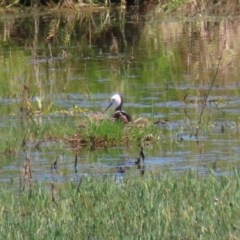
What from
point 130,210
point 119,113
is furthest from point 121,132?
point 130,210

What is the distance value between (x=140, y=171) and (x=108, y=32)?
1400cm

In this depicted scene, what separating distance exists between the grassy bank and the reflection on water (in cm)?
168

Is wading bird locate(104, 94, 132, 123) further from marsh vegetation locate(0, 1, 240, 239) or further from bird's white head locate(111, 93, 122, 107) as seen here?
marsh vegetation locate(0, 1, 240, 239)

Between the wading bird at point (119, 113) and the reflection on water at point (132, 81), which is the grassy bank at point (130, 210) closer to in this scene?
the reflection on water at point (132, 81)

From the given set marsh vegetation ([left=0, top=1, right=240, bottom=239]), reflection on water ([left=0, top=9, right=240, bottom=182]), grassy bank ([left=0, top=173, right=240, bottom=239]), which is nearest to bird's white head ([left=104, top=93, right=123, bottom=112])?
marsh vegetation ([left=0, top=1, right=240, bottom=239])

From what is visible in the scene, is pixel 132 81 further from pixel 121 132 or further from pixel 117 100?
pixel 121 132

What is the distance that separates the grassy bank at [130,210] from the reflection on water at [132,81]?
1.68m

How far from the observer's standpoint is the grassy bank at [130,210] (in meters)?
6.98

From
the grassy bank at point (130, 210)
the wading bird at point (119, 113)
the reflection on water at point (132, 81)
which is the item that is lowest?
the reflection on water at point (132, 81)

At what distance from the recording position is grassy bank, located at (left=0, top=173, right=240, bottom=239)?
6.98 m

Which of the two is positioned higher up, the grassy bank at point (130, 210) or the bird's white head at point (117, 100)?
the grassy bank at point (130, 210)

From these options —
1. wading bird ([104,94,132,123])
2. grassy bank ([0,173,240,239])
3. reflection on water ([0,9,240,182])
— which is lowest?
reflection on water ([0,9,240,182])

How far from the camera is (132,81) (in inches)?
627

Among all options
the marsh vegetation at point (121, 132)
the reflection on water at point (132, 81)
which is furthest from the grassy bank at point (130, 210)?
the reflection on water at point (132, 81)
